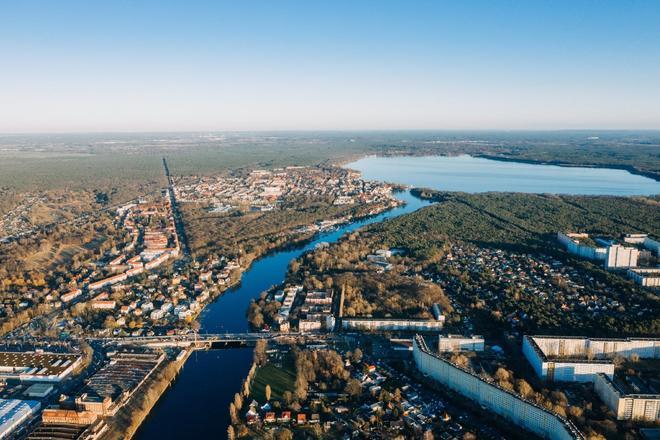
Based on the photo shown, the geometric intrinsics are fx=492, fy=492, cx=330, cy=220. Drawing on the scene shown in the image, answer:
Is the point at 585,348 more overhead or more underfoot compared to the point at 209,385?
more overhead

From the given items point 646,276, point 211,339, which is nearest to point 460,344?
point 211,339

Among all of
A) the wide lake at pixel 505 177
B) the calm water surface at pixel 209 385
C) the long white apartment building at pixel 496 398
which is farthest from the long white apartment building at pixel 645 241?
the wide lake at pixel 505 177

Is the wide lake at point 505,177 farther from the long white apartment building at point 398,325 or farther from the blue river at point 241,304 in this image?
the long white apartment building at point 398,325

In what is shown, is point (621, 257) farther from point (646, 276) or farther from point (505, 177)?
point (505, 177)

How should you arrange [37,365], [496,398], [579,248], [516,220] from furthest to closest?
[516,220] → [579,248] → [37,365] → [496,398]

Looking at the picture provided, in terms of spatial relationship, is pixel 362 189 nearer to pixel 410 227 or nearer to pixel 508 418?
pixel 410 227

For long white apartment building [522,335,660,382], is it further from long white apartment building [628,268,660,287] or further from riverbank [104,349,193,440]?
riverbank [104,349,193,440]
